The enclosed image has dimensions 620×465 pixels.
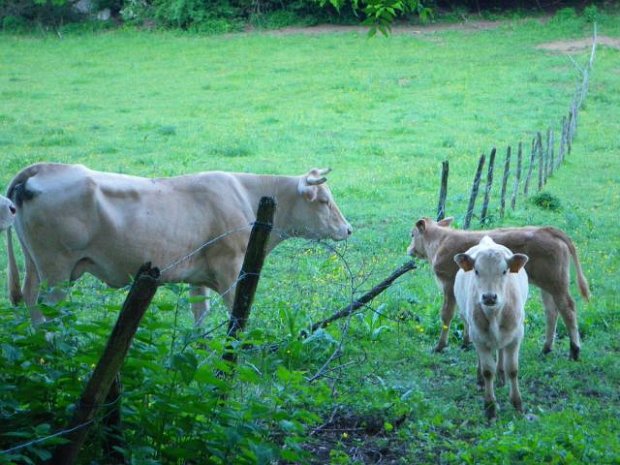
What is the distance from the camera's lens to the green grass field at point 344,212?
5.00m

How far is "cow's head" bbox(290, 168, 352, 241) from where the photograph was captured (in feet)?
32.4

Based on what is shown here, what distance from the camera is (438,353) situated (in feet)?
28.6

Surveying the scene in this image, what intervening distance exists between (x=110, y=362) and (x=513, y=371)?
3726 mm

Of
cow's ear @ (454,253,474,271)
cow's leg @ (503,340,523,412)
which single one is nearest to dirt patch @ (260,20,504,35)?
cow's ear @ (454,253,474,271)

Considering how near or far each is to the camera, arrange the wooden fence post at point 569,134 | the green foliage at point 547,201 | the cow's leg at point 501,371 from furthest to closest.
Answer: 1. the wooden fence post at point 569,134
2. the green foliage at point 547,201
3. the cow's leg at point 501,371

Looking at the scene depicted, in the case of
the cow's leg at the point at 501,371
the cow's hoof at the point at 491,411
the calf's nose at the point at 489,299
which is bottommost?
the cow's leg at the point at 501,371

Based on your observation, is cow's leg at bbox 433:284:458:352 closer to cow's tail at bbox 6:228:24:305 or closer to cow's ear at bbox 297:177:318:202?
cow's ear at bbox 297:177:318:202

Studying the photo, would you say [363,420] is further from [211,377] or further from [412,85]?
[412,85]

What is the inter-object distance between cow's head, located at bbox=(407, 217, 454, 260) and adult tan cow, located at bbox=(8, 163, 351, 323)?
1.48 metres

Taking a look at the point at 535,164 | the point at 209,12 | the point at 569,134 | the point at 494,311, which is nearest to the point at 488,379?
the point at 494,311

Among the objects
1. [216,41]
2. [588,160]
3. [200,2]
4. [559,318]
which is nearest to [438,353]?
[559,318]

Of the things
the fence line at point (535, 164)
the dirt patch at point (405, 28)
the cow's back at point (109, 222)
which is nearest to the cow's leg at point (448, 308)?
the cow's back at point (109, 222)

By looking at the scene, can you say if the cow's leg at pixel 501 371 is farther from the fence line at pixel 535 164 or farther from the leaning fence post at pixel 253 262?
the fence line at pixel 535 164

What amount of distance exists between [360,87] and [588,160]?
951 centimetres
